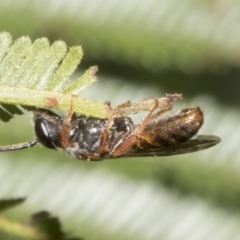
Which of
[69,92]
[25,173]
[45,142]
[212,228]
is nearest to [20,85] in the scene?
[69,92]

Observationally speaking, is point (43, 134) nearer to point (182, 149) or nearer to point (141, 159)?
point (182, 149)

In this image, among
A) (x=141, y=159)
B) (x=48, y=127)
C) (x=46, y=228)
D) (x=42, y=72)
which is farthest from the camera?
(x=141, y=159)

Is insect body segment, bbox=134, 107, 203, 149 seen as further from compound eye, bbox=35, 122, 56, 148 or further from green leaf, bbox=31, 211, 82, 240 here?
green leaf, bbox=31, 211, 82, 240

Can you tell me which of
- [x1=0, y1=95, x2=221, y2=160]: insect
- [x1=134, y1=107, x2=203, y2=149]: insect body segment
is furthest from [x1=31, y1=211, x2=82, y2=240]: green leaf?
[x1=134, y1=107, x2=203, y2=149]: insect body segment

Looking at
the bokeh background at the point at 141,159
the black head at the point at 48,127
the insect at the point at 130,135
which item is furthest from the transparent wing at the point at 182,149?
the bokeh background at the point at 141,159

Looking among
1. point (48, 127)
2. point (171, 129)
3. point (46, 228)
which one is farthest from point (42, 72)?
point (46, 228)

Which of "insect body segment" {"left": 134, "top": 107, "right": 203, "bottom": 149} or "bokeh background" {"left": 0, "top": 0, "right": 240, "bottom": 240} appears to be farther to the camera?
"bokeh background" {"left": 0, "top": 0, "right": 240, "bottom": 240}
